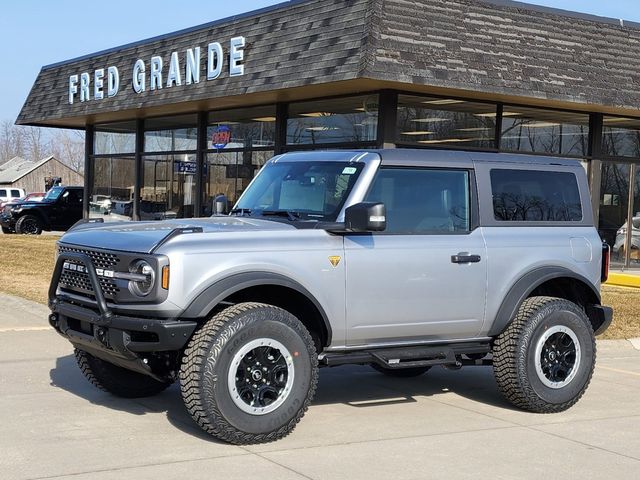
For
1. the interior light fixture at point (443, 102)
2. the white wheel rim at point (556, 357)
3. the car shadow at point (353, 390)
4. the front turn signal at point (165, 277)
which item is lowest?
the car shadow at point (353, 390)

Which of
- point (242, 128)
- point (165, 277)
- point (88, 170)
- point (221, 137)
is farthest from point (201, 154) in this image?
point (165, 277)

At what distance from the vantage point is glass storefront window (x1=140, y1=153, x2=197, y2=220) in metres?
22.1

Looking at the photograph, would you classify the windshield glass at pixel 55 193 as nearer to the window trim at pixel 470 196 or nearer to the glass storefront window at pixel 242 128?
the glass storefront window at pixel 242 128

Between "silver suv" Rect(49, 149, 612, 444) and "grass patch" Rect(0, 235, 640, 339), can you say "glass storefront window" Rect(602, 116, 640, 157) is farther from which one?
"silver suv" Rect(49, 149, 612, 444)

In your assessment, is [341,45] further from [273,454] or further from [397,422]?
[273,454]

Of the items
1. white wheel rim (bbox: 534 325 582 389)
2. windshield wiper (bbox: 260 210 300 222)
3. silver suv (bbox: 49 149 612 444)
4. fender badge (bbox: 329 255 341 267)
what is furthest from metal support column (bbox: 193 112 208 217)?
fender badge (bbox: 329 255 341 267)

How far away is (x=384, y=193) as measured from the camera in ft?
23.0

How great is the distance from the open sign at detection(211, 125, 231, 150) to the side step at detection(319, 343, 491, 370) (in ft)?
46.1

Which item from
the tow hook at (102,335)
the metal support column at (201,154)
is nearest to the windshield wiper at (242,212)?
the tow hook at (102,335)

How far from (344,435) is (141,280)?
176cm

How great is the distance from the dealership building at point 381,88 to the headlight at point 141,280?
8.95 meters

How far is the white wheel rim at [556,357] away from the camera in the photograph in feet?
24.1

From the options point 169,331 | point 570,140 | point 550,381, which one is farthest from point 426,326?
point 570,140

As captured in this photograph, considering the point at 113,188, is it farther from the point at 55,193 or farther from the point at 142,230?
the point at 142,230
